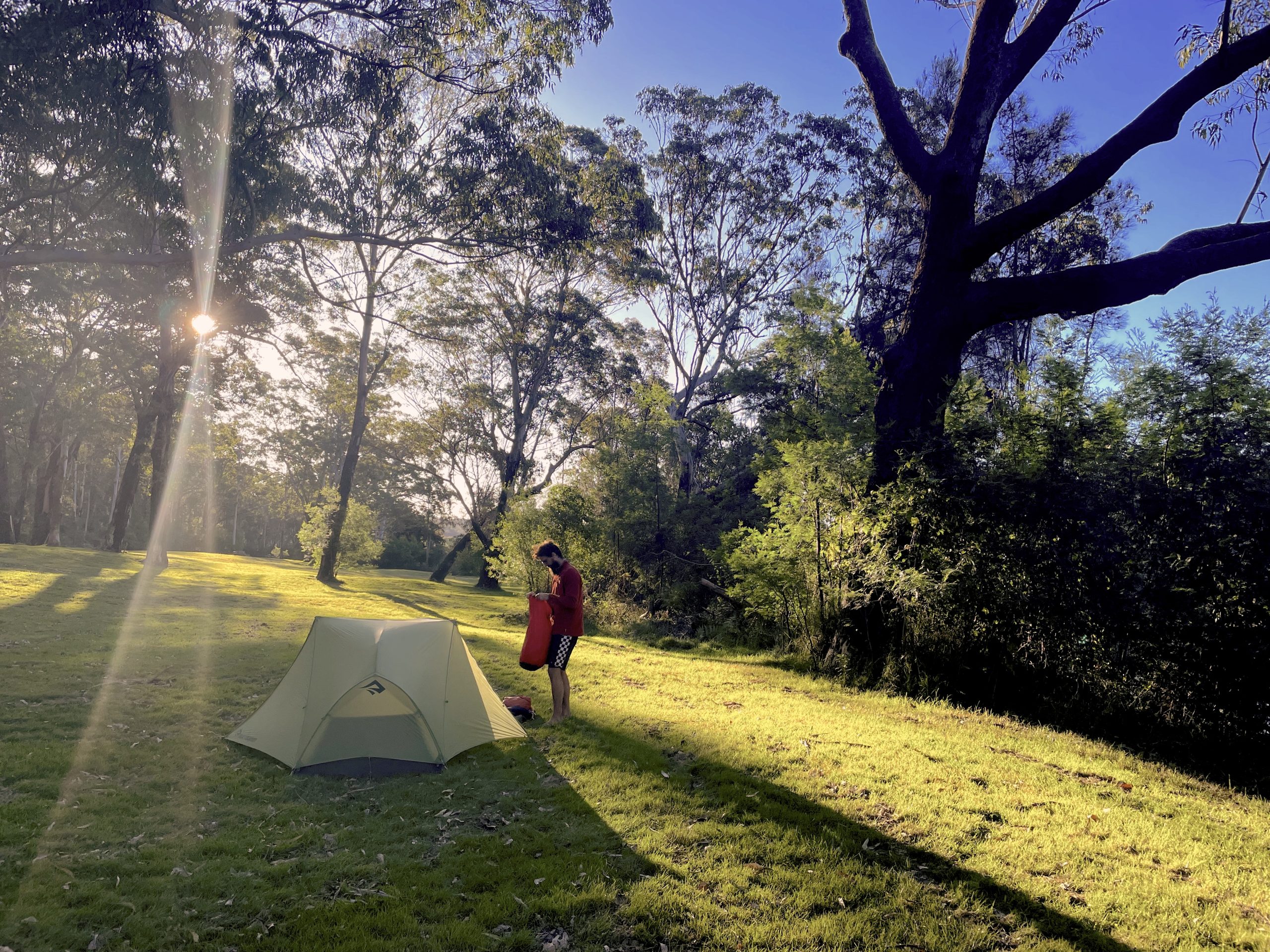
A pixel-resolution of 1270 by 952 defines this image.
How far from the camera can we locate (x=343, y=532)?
27.7 m

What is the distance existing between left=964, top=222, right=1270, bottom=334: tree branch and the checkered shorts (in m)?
7.19

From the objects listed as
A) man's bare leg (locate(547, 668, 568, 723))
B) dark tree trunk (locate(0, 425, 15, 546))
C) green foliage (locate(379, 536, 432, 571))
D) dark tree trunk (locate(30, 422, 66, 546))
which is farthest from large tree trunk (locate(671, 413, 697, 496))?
green foliage (locate(379, 536, 432, 571))

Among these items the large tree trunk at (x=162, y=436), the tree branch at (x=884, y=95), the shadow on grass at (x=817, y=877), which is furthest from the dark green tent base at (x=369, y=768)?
the large tree trunk at (x=162, y=436)

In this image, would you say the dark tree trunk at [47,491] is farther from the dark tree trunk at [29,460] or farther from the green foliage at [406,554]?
the green foliage at [406,554]

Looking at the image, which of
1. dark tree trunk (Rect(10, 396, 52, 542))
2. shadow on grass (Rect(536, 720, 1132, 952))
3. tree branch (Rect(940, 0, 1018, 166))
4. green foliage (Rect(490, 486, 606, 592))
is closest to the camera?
shadow on grass (Rect(536, 720, 1132, 952))

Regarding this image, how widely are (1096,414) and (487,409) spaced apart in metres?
Answer: 26.7

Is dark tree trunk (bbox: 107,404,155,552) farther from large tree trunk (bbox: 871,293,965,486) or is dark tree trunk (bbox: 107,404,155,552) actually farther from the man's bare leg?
large tree trunk (bbox: 871,293,965,486)

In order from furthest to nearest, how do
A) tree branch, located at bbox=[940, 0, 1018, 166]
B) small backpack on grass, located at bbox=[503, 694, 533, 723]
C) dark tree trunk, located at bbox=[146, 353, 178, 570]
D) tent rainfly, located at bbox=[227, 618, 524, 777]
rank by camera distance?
dark tree trunk, located at bbox=[146, 353, 178, 570], tree branch, located at bbox=[940, 0, 1018, 166], small backpack on grass, located at bbox=[503, 694, 533, 723], tent rainfly, located at bbox=[227, 618, 524, 777]

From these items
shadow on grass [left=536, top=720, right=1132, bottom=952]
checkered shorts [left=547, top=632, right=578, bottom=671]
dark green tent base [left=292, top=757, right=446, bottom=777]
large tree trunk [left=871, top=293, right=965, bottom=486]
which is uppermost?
large tree trunk [left=871, top=293, right=965, bottom=486]

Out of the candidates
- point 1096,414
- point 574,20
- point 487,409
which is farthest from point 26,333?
point 1096,414

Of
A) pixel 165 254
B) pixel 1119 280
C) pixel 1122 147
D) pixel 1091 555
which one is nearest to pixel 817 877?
pixel 1091 555

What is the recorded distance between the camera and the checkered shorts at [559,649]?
22.5ft

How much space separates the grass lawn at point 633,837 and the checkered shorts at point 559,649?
28.7 inches

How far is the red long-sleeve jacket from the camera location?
22.4ft
